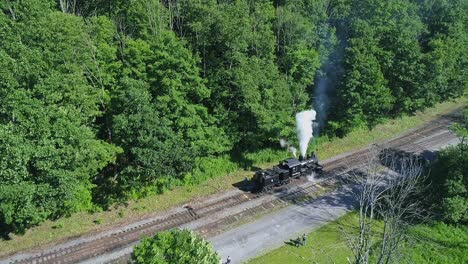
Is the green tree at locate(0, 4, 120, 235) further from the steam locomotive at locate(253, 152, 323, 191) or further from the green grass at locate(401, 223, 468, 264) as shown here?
the green grass at locate(401, 223, 468, 264)

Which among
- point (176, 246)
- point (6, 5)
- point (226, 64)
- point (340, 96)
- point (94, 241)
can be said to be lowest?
point (94, 241)

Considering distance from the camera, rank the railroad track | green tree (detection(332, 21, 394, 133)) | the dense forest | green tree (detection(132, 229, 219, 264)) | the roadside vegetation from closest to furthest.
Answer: green tree (detection(132, 229, 219, 264)), the dense forest, the railroad track, the roadside vegetation, green tree (detection(332, 21, 394, 133))

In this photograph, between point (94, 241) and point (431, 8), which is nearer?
point (94, 241)

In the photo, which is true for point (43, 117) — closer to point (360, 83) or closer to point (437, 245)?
point (437, 245)

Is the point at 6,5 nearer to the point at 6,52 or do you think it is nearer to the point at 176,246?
the point at 6,52

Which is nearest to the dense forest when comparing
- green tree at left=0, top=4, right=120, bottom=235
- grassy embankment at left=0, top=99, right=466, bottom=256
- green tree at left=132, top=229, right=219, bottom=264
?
green tree at left=0, top=4, right=120, bottom=235

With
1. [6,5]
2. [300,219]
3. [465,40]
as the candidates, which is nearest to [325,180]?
[300,219]

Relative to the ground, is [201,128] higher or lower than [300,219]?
higher

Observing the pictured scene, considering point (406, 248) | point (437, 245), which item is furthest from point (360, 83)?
point (406, 248)
